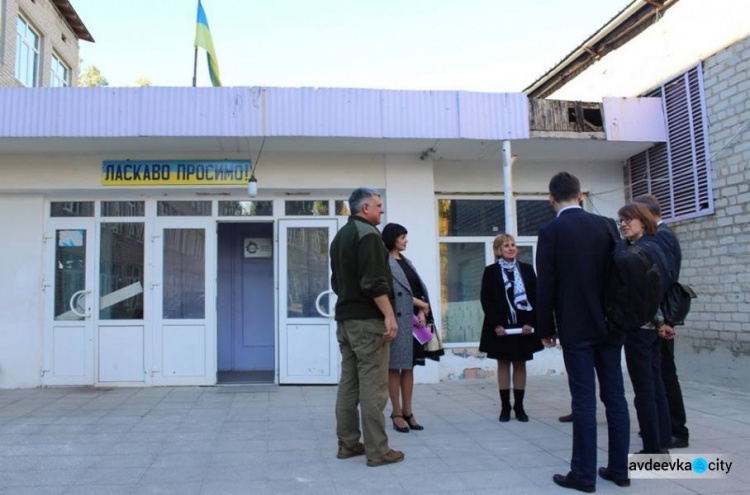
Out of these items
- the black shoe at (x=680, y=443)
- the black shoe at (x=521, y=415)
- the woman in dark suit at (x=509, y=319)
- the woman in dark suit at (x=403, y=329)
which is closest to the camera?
the black shoe at (x=680, y=443)

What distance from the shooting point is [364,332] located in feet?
12.3

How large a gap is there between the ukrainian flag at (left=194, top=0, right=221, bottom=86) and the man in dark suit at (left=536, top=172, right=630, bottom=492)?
22.2 feet

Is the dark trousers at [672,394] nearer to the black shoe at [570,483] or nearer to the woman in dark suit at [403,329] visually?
the black shoe at [570,483]

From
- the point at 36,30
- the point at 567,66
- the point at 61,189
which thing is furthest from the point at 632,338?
the point at 36,30

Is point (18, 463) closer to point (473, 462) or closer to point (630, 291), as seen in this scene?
point (473, 462)

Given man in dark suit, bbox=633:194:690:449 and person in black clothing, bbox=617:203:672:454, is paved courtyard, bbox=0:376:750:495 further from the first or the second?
person in black clothing, bbox=617:203:672:454

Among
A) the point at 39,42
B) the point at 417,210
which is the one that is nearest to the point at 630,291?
the point at 417,210

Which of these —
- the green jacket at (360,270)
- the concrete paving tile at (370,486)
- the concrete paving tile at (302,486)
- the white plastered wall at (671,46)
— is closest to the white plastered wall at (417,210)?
the white plastered wall at (671,46)

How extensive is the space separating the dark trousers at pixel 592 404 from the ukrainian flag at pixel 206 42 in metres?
7.15

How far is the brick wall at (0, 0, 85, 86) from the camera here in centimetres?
1252

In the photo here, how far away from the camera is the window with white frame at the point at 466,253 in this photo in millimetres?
7844

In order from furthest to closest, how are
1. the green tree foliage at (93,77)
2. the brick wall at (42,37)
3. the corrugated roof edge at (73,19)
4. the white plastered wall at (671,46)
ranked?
the green tree foliage at (93,77), the corrugated roof edge at (73,19), the brick wall at (42,37), the white plastered wall at (671,46)

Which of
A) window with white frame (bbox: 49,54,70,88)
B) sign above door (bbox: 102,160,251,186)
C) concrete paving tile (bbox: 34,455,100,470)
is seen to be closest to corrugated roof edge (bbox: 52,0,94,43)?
window with white frame (bbox: 49,54,70,88)

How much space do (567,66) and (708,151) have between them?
3.80m
